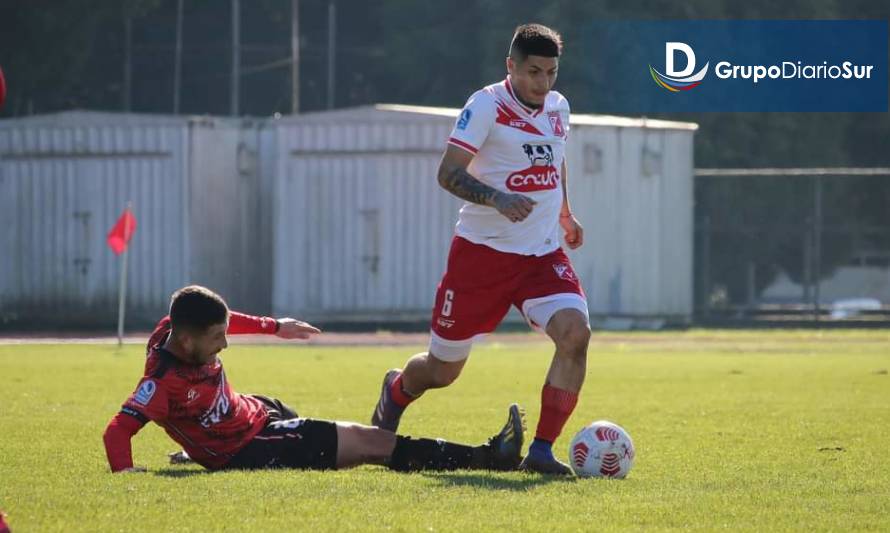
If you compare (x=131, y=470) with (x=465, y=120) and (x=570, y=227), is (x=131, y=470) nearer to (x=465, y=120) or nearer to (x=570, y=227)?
(x=465, y=120)

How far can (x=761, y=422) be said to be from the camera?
11.8 m

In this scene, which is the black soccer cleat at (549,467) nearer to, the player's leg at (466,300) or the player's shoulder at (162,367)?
the player's leg at (466,300)

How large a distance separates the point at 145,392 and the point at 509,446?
6.27 feet

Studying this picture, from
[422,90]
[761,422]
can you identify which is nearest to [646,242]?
[422,90]

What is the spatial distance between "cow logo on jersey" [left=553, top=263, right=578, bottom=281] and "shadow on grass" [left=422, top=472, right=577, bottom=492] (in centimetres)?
112

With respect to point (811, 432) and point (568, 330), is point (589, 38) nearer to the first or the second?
point (811, 432)

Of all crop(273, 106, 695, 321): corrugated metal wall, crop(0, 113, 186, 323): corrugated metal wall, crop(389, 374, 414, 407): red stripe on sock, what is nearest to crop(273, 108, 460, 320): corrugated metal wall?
crop(273, 106, 695, 321): corrugated metal wall

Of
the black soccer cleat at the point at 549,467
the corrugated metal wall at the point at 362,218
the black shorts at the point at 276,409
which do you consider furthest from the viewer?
the corrugated metal wall at the point at 362,218

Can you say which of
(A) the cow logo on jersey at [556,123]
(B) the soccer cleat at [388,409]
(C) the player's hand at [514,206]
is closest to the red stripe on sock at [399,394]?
(B) the soccer cleat at [388,409]

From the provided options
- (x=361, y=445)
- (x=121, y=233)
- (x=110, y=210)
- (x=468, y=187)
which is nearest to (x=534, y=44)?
(x=468, y=187)

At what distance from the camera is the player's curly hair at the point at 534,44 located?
28.0 feet

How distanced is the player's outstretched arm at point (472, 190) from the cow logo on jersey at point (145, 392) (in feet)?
6.05

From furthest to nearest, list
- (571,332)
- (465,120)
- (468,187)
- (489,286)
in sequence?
(489,286)
(465,120)
(468,187)
(571,332)

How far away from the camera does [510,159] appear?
8719 millimetres
